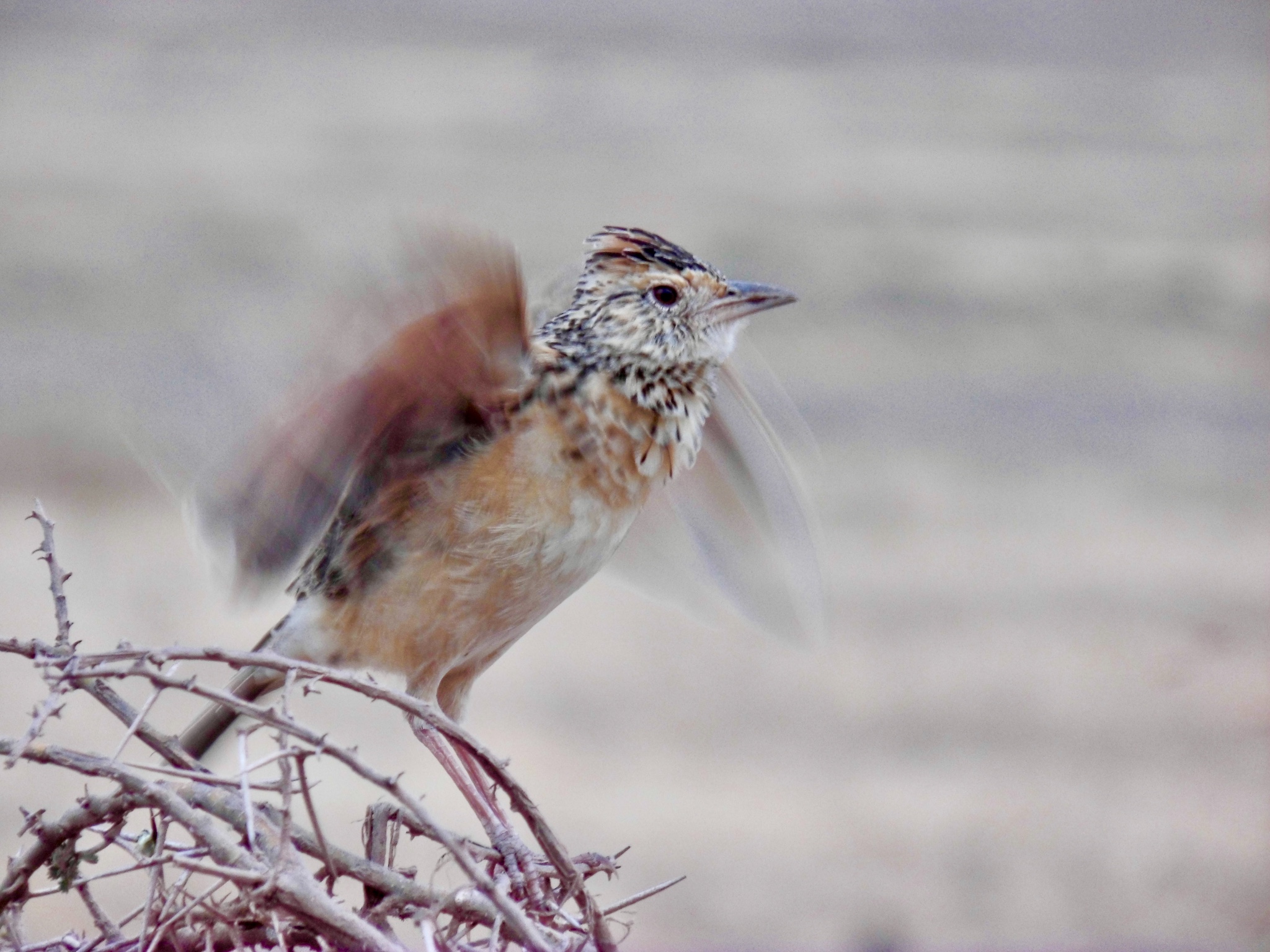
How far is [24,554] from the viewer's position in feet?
26.0

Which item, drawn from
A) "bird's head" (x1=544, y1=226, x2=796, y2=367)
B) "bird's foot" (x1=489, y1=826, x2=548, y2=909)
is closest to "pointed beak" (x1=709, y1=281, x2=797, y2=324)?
"bird's head" (x1=544, y1=226, x2=796, y2=367)

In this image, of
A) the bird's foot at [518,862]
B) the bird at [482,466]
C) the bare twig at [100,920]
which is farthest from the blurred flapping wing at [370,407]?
the bare twig at [100,920]

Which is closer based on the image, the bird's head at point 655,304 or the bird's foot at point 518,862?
the bird's foot at point 518,862

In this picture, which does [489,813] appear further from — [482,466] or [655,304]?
[655,304]

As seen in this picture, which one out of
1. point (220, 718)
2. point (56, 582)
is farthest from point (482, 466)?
point (56, 582)

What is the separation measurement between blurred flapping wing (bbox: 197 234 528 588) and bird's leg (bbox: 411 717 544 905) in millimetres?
390

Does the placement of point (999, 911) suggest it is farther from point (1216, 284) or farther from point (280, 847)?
point (1216, 284)

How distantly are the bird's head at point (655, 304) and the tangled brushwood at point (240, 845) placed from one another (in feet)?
3.97

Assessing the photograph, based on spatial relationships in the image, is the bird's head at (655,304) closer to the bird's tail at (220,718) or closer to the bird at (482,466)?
the bird at (482,466)

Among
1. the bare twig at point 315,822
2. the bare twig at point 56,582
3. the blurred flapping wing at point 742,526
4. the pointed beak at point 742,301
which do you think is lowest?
the bare twig at point 315,822

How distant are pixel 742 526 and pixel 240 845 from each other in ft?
5.23

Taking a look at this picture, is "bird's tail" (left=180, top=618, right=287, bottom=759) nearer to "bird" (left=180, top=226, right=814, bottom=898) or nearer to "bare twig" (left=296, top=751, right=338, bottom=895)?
"bird" (left=180, top=226, right=814, bottom=898)

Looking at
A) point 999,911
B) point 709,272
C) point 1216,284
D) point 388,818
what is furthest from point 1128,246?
point 388,818

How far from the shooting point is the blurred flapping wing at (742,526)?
3203mm
